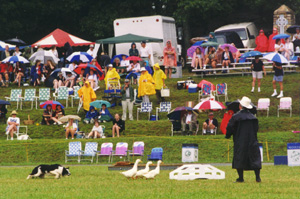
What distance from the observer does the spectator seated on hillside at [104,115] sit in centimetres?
3300

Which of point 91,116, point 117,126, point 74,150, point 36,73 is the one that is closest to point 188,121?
point 117,126

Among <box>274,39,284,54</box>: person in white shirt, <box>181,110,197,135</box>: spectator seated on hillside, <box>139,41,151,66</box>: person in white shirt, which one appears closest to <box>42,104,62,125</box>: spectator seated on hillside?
<box>181,110,197,135</box>: spectator seated on hillside

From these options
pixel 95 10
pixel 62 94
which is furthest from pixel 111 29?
pixel 62 94

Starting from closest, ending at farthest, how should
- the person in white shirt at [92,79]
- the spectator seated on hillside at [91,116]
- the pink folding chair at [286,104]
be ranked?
the spectator seated on hillside at [91,116] → the pink folding chair at [286,104] → the person in white shirt at [92,79]

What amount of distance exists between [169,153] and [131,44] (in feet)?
52.2

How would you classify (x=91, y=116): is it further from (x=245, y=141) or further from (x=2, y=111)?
(x=245, y=141)

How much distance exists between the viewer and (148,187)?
16938 millimetres

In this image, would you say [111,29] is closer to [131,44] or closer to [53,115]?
[131,44]

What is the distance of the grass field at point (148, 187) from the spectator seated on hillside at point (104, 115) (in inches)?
478

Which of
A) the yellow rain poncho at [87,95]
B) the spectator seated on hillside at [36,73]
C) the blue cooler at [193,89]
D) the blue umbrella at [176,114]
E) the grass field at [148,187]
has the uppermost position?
the spectator seated on hillside at [36,73]


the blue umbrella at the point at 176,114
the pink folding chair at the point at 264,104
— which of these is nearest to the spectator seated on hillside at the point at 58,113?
the blue umbrella at the point at 176,114

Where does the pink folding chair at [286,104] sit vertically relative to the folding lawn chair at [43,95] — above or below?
below

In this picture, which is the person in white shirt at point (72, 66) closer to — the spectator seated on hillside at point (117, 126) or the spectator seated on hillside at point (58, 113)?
the spectator seated on hillside at point (58, 113)

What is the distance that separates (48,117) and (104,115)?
7.67 feet
